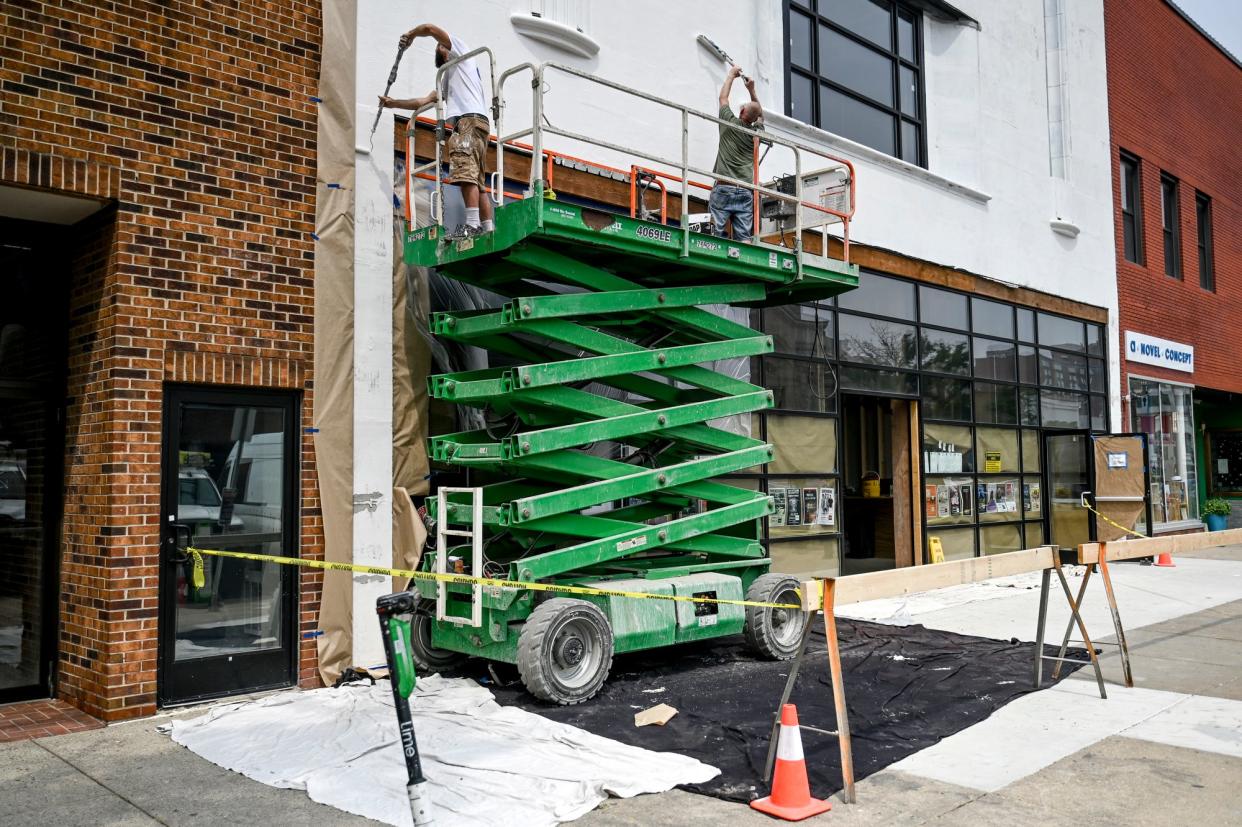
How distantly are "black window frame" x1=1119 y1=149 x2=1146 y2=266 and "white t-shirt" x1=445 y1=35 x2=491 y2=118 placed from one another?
1678cm

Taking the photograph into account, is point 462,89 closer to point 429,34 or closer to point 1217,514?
point 429,34

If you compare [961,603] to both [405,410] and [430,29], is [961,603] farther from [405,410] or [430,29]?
[430,29]

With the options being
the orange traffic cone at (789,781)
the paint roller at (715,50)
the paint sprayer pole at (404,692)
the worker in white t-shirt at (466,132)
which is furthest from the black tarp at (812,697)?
the paint roller at (715,50)

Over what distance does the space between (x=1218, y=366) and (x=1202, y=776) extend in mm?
20424

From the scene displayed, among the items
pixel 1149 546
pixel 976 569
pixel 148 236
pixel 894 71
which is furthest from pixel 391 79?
pixel 894 71

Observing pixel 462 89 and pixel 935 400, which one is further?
pixel 935 400

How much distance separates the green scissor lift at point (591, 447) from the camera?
7.41 meters

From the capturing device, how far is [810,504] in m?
12.8

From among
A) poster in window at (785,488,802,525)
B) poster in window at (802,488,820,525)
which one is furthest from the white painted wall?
poster in window at (785,488,802,525)

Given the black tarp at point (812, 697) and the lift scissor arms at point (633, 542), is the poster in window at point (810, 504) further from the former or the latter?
the lift scissor arms at point (633, 542)

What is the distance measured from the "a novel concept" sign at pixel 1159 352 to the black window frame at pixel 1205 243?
2.37 m

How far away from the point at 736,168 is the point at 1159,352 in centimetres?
1442

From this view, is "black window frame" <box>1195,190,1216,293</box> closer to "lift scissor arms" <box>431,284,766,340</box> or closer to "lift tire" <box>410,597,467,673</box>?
"lift scissor arms" <box>431,284,766,340</box>

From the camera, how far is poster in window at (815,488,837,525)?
1284 cm
